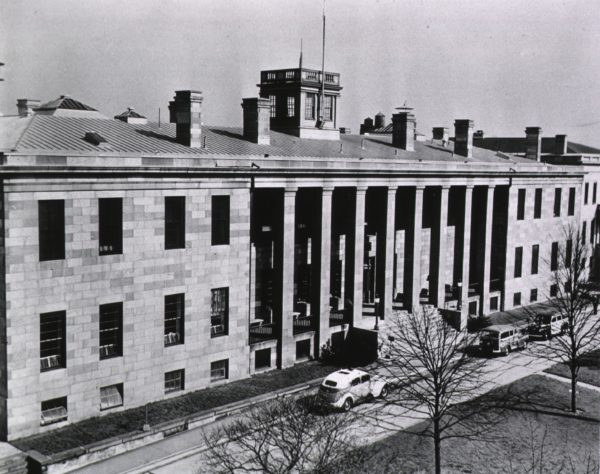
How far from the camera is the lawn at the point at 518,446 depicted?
29.0 meters

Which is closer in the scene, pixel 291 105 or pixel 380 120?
pixel 291 105

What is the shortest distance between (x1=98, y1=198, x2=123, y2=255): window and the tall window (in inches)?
175

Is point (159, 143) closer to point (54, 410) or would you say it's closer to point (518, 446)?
point (54, 410)

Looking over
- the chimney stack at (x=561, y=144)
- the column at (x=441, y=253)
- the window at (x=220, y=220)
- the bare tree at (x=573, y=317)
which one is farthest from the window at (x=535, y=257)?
the window at (x=220, y=220)

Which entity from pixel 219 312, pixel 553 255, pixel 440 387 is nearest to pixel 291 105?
pixel 219 312

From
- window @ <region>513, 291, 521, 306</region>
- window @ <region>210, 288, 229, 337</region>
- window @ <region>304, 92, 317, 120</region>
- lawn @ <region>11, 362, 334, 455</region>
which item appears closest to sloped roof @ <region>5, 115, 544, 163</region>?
window @ <region>304, 92, 317, 120</region>

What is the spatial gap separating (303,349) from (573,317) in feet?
54.4

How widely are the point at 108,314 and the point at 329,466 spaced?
17067mm

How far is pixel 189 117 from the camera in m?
40.0

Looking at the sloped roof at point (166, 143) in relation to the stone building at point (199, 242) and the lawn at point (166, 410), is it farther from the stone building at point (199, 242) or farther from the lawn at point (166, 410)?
the lawn at point (166, 410)

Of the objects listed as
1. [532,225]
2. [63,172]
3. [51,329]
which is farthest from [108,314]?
[532,225]

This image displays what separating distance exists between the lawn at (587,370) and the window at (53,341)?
2883cm

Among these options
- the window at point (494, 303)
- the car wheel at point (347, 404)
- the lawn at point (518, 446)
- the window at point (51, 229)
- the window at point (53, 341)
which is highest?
the window at point (51, 229)

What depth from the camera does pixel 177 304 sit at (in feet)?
121
